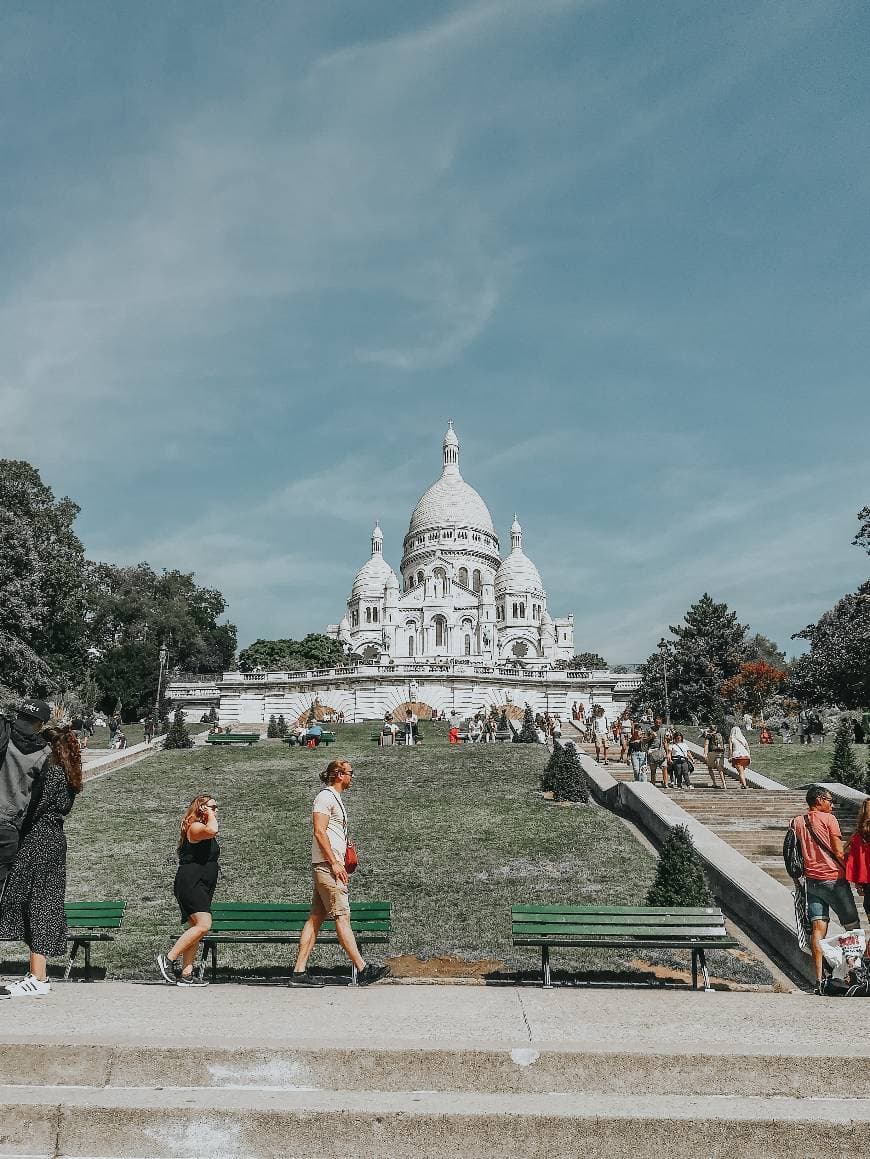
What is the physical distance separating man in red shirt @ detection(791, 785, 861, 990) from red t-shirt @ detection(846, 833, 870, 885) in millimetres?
75

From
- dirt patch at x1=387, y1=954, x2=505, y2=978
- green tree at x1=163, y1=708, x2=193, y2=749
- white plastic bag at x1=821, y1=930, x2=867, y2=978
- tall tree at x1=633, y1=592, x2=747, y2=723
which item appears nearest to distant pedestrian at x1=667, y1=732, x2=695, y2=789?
dirt patch at x1=387, y1=954, x2=505, y2=978

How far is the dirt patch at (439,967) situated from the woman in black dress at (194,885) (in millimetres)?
1830

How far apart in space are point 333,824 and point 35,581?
31428 mm

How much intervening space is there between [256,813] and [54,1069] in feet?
44.8

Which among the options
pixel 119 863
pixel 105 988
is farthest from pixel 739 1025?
pixel 119 863

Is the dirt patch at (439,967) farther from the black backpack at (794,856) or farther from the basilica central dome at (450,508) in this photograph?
the basilica central dome at (450,508)

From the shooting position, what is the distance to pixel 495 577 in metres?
97.4

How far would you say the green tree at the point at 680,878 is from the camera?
9.42 metres

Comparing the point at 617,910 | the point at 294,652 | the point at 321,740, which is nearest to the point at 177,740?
the point at 321,740

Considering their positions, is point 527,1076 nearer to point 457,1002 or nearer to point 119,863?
point 457,1002

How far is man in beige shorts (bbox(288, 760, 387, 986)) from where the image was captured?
723 cm

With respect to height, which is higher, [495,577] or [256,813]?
[495,577]

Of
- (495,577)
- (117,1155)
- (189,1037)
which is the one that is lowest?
(117,1155)

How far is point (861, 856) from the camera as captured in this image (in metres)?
7.41
